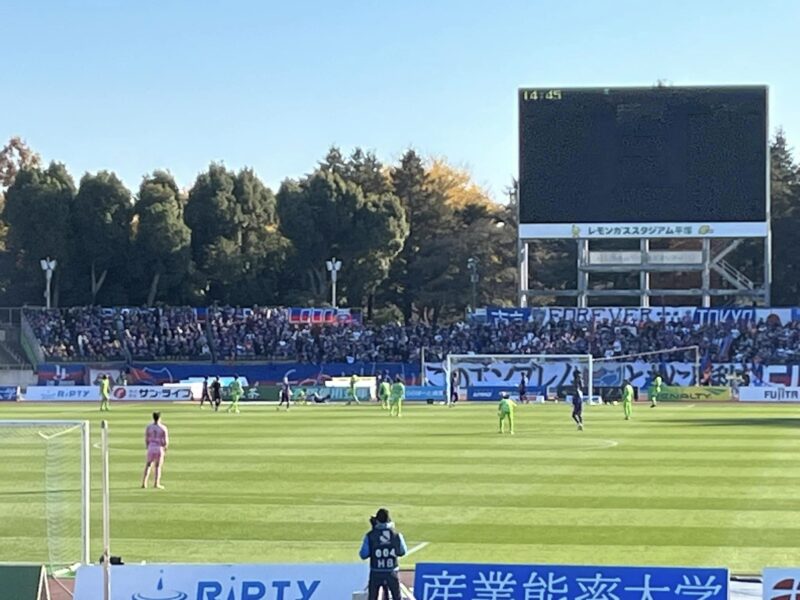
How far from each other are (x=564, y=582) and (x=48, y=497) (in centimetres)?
1267

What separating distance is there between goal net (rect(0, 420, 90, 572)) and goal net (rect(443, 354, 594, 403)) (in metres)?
41.1

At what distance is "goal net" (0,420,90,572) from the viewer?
2041cm

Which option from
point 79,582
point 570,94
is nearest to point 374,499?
point 79,582

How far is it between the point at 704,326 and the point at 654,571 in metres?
60.1

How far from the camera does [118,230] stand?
92.8 m

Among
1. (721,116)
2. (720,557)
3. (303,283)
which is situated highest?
(721,116)

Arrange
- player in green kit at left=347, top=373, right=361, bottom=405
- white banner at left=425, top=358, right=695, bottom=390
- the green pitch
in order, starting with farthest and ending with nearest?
white banner at left=425, top=358, right=695, bottom=390 → player in green kit at left=347, top=373, right=361, bottom=405 → the green pitch

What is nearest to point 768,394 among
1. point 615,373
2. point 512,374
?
point 615,373

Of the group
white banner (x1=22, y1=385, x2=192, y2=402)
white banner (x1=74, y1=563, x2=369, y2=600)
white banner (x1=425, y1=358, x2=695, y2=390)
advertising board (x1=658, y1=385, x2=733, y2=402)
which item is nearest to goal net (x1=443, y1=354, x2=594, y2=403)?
white banner (x1=425, y1=358, x2=695, y2=390)

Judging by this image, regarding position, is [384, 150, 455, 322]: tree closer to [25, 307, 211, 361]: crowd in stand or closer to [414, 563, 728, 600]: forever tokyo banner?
[25, 307, 211, 361]: crowd in stand

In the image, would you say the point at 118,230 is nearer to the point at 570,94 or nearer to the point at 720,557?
the point at 570,94

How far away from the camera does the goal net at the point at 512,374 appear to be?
69.9m

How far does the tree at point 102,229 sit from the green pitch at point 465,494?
154ft

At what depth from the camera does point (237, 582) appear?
16.6 meters
